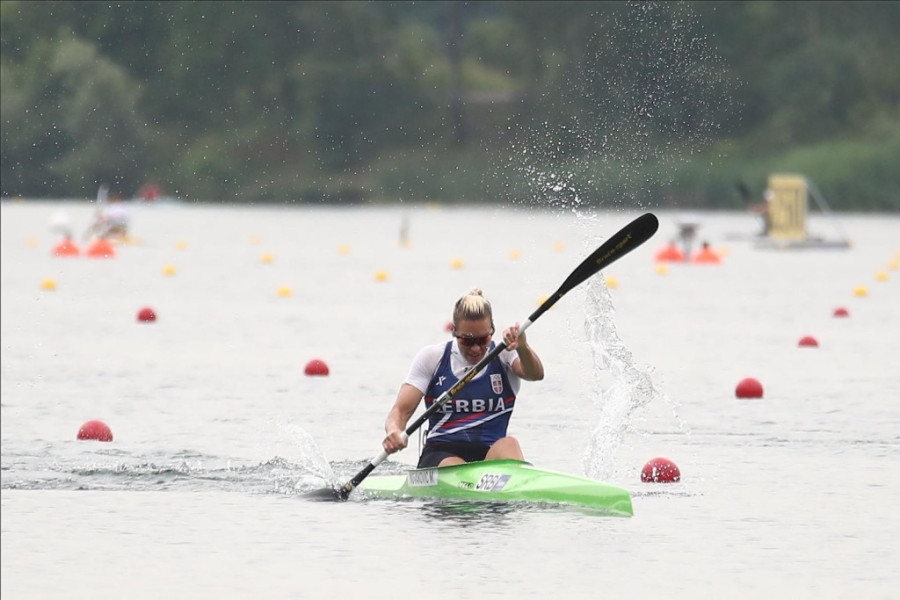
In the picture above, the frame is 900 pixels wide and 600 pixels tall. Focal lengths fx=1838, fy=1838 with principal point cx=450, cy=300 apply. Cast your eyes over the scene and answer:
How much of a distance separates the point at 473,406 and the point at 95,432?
3094 mm

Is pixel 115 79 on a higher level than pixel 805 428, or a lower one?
higher

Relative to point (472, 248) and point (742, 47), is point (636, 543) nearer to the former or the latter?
point (472, 248)

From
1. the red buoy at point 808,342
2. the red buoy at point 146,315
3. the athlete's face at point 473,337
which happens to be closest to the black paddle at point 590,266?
the athlete's face at point 473,337

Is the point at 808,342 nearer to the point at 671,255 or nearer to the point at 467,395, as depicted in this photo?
the point at 467,395

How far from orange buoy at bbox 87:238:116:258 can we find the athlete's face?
23.0 metres

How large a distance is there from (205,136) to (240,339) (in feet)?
150

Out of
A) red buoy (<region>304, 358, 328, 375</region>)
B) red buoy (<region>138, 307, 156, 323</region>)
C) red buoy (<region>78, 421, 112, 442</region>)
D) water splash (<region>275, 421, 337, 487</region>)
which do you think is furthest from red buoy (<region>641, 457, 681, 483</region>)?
red buoy (<region>138, 307, 156, 323</region>)

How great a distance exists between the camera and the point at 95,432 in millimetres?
12031

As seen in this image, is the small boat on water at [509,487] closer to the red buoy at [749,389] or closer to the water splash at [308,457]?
the water splash at [308,457]

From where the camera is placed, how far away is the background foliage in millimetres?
54844

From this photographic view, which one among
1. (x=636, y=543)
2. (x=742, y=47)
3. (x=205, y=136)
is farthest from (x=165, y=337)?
(x=742, y=47)

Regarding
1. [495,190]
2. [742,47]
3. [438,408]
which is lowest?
[438,408]

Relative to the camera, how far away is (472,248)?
125 ft

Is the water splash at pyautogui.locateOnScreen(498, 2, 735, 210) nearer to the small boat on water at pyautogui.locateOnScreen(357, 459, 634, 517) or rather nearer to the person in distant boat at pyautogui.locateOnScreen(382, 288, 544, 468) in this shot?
the person in distant boat at pyautogui.locateOnScreen(382, 288, 544, 468)
